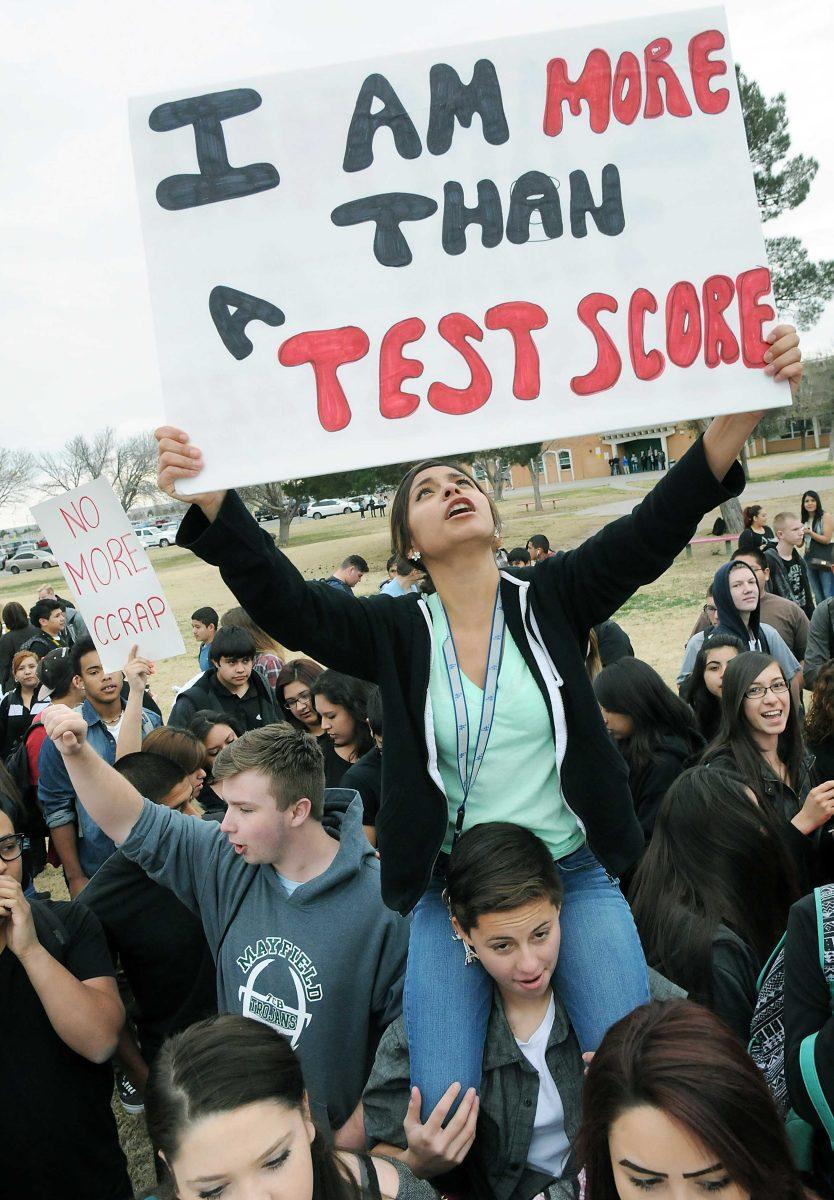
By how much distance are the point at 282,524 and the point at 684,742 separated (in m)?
37.6

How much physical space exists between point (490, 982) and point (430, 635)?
0.83m

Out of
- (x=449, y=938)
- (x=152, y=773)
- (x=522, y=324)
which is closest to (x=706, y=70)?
(x=522, y=324)

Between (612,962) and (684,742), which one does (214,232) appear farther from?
(684,742)

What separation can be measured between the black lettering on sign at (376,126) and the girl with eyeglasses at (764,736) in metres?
2.52

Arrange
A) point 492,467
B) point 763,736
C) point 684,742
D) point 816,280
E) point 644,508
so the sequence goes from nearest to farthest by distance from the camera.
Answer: point 644,508
point 763,736
point 684,742
point 816,280
point 492,467

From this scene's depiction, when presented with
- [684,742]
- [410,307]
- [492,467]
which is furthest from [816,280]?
[410,307]

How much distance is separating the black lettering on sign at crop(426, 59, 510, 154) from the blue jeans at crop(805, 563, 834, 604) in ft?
22.5

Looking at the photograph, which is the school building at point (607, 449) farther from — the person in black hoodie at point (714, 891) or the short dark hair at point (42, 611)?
the person in black hoodie at point (714, 891)

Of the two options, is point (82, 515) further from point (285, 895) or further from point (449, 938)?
point (449, 938)

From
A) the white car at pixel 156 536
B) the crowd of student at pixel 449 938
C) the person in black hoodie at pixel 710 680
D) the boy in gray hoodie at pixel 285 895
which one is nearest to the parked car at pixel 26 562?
the white car at pixel 156 536

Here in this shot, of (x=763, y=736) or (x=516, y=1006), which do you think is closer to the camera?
(x=516, y=1006)

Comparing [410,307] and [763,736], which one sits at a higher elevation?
[410,307]

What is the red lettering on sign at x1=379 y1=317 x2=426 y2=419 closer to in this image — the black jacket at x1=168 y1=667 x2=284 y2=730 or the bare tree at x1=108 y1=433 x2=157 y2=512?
the black jacket at x1=168 y1=667 x2=284 y2=730

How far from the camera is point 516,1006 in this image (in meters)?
2.21
